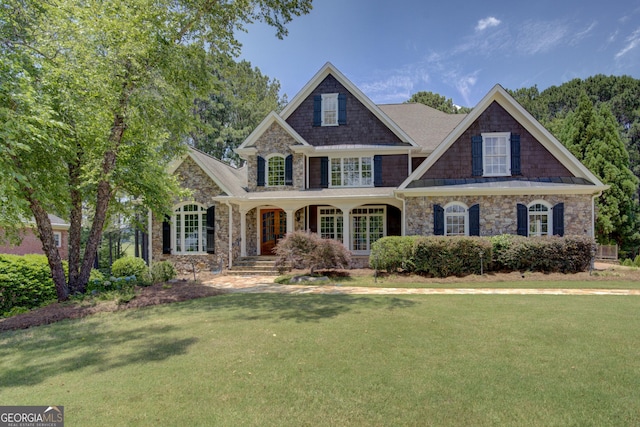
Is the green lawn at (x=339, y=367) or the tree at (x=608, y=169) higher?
the tree at (x=608, y=169)

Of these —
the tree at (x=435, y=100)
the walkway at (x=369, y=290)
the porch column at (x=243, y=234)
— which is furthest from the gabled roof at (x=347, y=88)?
the tree at (x=435, y=100)

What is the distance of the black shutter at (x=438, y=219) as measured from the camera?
14.4m

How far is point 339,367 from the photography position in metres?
4.49

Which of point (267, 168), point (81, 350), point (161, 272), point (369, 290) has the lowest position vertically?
point (369, 290)

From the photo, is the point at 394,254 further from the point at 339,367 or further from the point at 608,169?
the point at 608,169

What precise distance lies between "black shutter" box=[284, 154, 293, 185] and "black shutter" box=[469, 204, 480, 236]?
337 inches

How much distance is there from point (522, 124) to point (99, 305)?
16.7 m

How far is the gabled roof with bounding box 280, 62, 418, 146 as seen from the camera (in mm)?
17234

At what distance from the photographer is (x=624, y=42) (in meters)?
21.0

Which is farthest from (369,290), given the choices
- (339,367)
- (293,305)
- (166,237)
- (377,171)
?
(166,237)

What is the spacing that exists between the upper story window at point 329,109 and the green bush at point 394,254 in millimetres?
7630

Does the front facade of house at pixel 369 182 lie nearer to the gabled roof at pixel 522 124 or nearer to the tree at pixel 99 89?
the gabled roof at pixel 522 124

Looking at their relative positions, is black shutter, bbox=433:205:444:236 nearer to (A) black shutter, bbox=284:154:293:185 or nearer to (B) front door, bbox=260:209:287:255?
(A) black shutter, bbox=284:154:293:185

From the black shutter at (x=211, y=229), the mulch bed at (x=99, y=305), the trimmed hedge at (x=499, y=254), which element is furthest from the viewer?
Result: the black shutter at (x=211, y=229)
